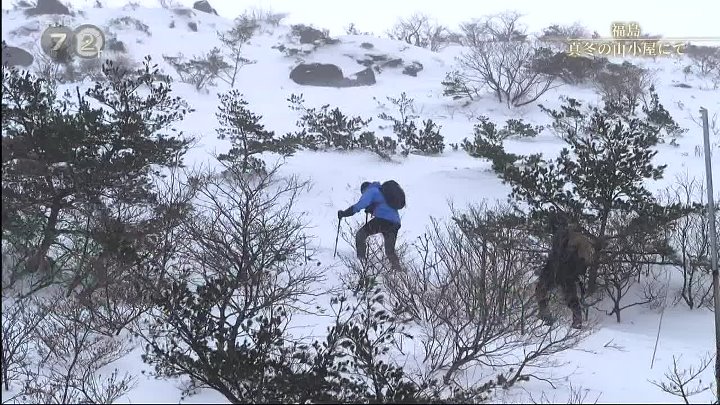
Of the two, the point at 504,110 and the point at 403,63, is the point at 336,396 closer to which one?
the point at 504,110

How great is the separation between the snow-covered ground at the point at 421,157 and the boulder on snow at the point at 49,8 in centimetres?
106

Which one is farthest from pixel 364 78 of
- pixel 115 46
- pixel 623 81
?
pixel 115 46

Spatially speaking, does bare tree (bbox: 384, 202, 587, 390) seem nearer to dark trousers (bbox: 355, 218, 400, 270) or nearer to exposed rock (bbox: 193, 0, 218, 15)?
dark trousers (bbox: 355, 218, 400, 270)

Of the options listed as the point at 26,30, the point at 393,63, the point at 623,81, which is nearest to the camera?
the point at 623,81

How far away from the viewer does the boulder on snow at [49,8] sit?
38625mm

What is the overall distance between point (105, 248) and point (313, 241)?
424 centimetres

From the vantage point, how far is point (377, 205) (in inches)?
335

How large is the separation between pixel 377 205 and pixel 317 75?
892 inches

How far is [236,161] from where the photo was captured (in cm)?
1309

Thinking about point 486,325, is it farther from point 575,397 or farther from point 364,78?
point 364,78

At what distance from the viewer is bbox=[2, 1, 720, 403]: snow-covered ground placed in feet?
18.2

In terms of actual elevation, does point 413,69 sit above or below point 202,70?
below

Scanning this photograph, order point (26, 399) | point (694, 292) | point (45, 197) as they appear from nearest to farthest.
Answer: point (26, 399) < point (45, 197) < point (694, 292)

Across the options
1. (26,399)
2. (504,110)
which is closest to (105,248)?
(26,399)
